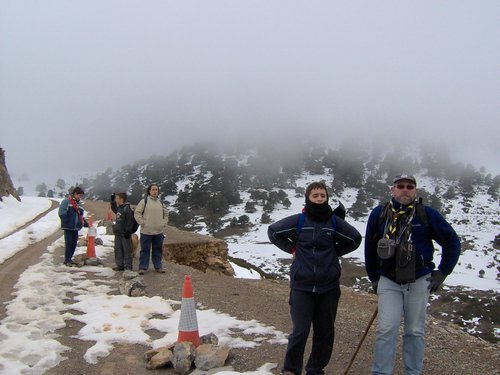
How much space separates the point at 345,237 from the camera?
457 centimetres

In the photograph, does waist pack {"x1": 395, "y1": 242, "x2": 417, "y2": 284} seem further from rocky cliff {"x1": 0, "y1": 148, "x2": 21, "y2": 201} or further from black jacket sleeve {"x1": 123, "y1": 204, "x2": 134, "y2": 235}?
rocky cliff {"x1": 0, "y1": 148, "x2": 21, "y2": 201}

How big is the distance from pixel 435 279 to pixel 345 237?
0.91 m

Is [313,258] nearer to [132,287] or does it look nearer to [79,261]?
[132,287]

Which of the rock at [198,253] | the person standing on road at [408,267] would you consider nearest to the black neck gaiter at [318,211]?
the person standing on road at [408,267]

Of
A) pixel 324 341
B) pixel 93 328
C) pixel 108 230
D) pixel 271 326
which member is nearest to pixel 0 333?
pixel 93 328

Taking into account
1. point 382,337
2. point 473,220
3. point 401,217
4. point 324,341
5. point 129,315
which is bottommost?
point 473,220

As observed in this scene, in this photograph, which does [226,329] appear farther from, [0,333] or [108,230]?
[108,230]

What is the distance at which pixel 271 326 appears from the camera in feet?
22.7

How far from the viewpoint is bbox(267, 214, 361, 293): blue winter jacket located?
446 cm

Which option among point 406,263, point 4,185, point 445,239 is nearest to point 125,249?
point 406,263

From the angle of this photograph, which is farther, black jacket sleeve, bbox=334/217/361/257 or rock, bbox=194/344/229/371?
rock, bbox=194/344/229/371

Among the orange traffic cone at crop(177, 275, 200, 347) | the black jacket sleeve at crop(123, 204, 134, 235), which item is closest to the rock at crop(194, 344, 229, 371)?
the orange traffic cone at crop(177, 275, 200, 347)

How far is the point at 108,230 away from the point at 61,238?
2429 millimetres

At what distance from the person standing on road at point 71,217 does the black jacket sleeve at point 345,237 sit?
7.99 m
